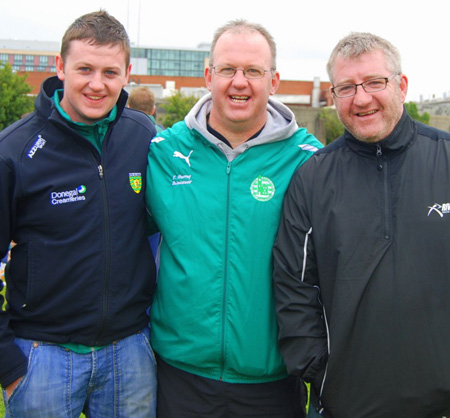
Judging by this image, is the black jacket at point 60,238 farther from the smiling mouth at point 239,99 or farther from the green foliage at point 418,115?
the green foliage at point 418,115

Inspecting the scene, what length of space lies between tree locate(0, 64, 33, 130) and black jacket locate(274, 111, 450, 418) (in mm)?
30372

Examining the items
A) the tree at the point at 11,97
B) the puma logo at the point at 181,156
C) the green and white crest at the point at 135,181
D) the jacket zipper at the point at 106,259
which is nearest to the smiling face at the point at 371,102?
the puma logo at the point at 181,156

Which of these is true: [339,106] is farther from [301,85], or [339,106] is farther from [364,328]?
[301,85]

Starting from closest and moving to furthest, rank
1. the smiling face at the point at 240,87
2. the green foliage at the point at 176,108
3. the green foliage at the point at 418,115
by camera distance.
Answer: the smiling face at the point at 240,87, the green foliage at the point at 176,108, the green foliage at the point at 418,115

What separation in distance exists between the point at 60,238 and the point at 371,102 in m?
1.68

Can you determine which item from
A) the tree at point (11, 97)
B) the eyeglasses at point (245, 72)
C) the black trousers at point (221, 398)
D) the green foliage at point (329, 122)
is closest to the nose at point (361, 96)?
the eyeglasses at point (245, 72)

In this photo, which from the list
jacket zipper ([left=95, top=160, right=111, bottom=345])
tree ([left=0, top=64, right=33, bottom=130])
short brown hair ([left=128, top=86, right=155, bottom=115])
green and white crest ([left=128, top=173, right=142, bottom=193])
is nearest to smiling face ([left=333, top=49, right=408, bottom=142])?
green and white crest ([left=128, top=173, right=142, bottom=193])

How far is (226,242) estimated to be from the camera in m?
2.68

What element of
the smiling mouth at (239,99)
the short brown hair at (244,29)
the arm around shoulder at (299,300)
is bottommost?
the arm around shoulder at (299,300)

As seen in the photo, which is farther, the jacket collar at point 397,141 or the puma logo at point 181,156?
the puma logo at point 181,156

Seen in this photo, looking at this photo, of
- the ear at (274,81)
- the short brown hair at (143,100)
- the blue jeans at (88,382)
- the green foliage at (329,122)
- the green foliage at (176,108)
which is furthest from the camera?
the green foliage at (329,122)

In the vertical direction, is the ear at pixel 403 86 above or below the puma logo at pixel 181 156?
above

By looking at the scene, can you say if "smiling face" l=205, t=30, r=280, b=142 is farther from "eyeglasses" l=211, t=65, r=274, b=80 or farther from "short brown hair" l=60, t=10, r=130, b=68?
"short brown hair" l=60, t=10, r=130, b=68

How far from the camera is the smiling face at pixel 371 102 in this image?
249cm
